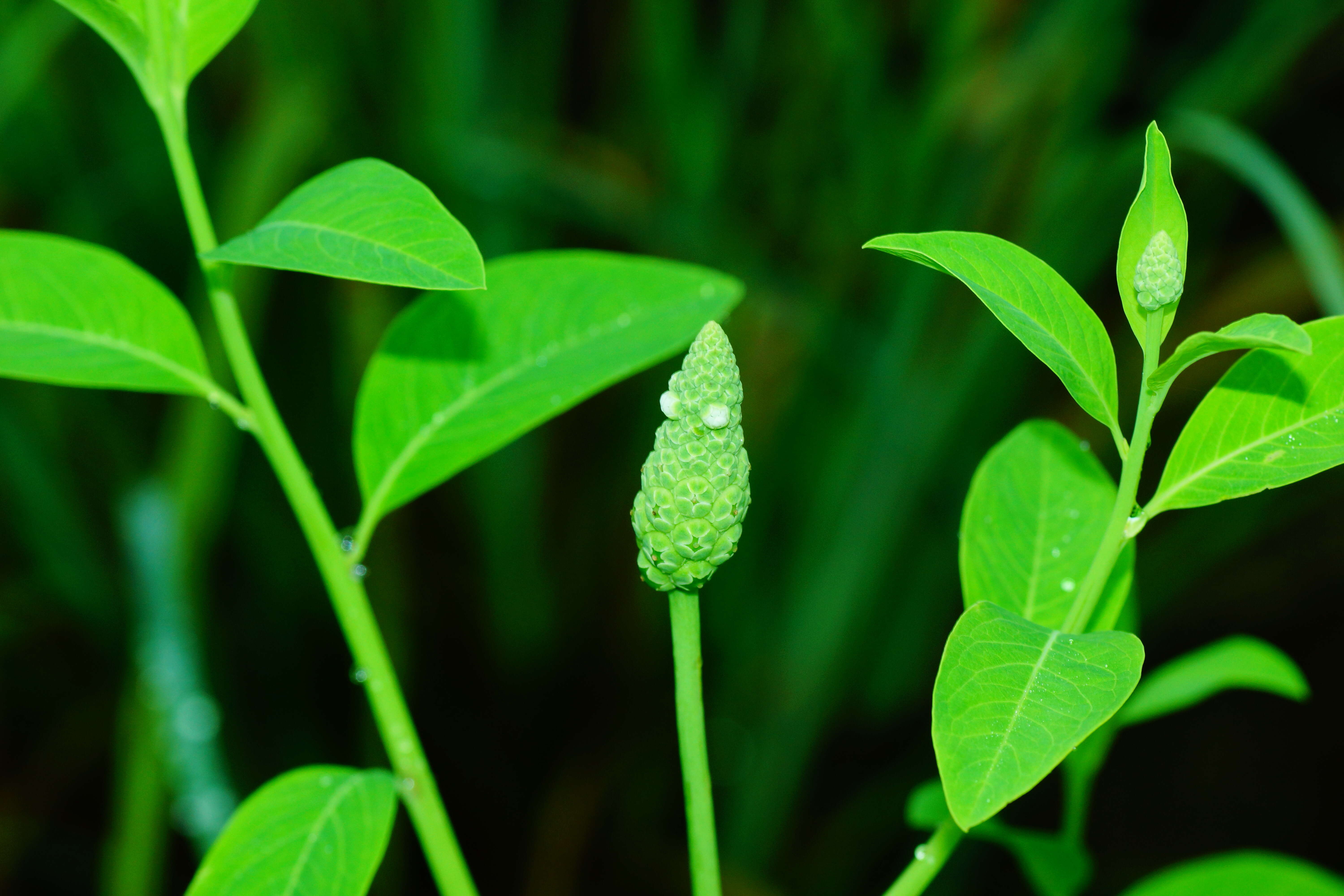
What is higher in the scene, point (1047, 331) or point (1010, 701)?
point (1047, 331)

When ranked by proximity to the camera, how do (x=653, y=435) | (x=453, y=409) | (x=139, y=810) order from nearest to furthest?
(x=453, y=409)
(x=139, y=810)
(x=653, y=435)

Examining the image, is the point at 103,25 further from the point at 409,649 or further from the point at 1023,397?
the point at 1023,397

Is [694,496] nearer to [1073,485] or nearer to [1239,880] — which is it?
[1073,485]

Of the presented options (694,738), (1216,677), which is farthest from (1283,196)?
(694,738)

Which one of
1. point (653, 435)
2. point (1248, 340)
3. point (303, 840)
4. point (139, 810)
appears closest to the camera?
point (1248, 340)

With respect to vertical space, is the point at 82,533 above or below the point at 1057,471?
below

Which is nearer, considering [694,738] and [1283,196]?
[694,738]

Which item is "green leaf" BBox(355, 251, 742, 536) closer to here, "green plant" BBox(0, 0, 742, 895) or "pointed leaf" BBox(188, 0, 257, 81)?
"green plant" BBox(0, 0, 742, 895)

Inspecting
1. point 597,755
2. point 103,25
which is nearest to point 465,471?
point 597,755
